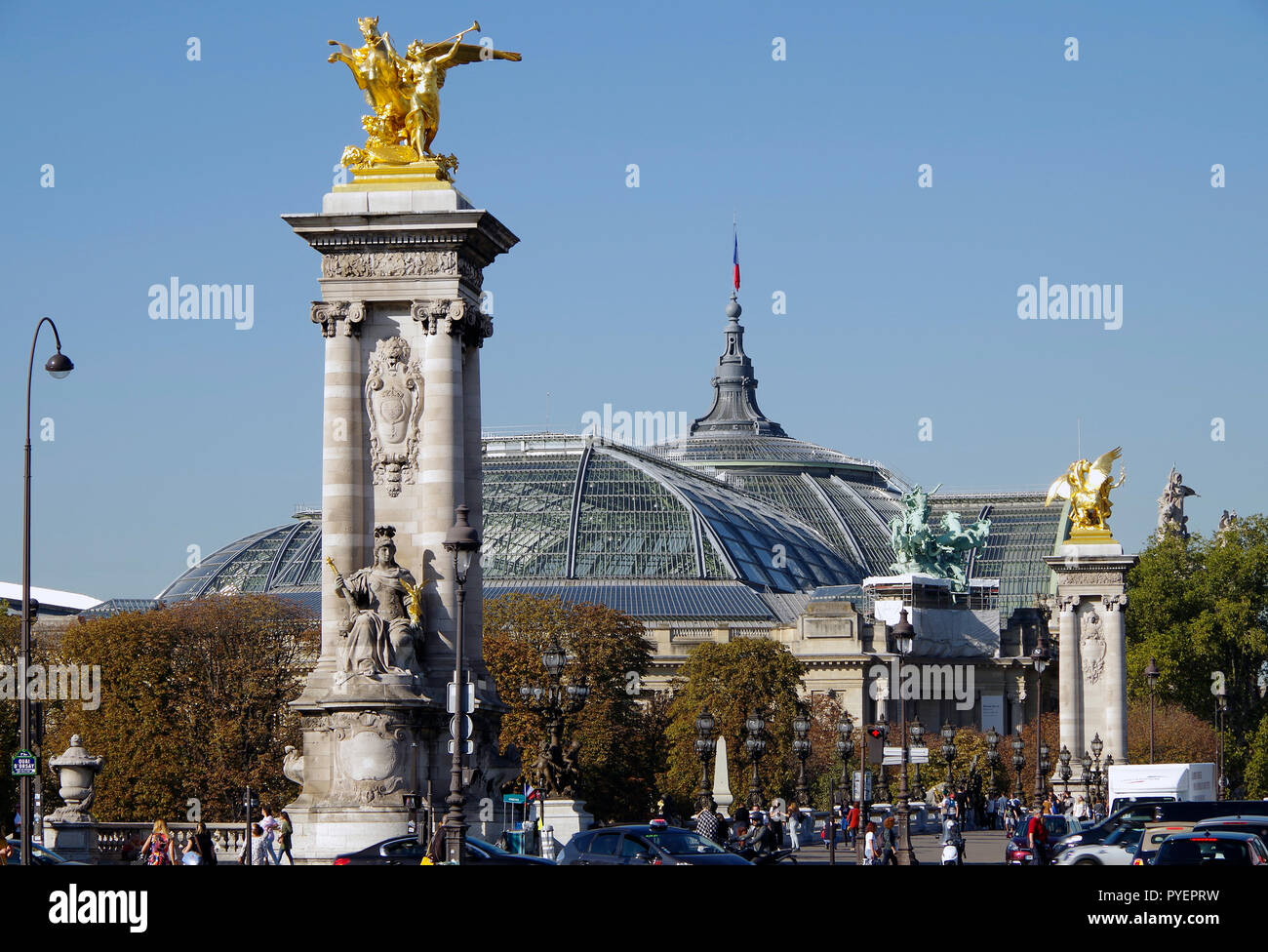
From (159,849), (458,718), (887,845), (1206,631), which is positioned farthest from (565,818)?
(1206,631)

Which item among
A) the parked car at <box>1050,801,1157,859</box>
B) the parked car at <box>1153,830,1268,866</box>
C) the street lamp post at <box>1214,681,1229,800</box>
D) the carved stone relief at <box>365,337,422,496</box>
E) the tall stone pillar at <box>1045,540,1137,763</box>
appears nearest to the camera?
the parked car at <box>1153,830,1268,866</box>

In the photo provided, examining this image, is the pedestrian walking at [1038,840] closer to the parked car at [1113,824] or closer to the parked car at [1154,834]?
the parked car at [1113,824]

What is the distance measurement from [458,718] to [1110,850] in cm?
1176

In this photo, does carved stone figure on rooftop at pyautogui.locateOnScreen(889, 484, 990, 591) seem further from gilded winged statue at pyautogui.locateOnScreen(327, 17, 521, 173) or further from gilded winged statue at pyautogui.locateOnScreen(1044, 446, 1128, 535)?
gilded winged statue at pyautogui.locateOnScreen(327, 17, 521, 173)

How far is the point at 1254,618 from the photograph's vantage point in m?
113

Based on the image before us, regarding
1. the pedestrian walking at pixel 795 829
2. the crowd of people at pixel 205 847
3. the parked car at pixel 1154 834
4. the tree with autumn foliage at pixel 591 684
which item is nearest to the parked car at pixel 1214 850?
the parked car at pixel 1154 834

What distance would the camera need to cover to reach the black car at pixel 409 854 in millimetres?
30188

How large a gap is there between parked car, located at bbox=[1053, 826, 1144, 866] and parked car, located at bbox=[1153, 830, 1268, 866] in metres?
7.95

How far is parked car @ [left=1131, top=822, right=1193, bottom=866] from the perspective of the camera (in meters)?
32.0

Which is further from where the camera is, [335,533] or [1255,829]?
[335,533]

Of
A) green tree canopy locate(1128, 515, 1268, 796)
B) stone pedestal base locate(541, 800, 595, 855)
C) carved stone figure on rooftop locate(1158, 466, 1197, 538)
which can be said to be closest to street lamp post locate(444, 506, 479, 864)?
stone pedestal base locate(541, 800, 595, 855)
